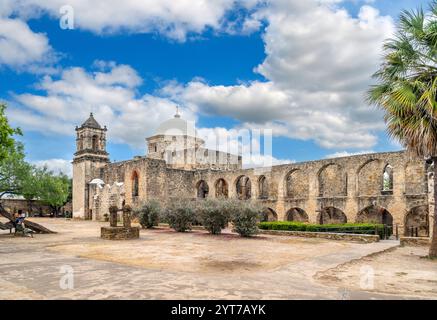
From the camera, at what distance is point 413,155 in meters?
10.0

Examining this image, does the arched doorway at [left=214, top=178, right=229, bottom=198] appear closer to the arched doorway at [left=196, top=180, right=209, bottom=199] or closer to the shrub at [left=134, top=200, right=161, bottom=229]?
the arched doorway at [left=196, top=180, right=209, bottom=199]

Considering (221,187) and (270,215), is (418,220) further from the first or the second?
(221,187)

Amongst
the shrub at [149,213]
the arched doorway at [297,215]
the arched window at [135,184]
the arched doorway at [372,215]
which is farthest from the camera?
the arched window at [135,184]

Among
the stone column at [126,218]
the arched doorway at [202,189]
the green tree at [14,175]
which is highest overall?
the green tree at [14,175]

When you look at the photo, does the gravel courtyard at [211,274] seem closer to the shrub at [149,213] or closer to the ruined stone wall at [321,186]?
the shrub at [149,213]

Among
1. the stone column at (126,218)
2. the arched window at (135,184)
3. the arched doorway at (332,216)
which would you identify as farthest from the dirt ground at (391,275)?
the arched window at (135,184)

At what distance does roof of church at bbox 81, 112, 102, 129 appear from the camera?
126ft

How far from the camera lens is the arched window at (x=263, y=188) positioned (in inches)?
1196

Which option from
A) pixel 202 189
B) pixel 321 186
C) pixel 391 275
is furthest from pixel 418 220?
pixel 202 189

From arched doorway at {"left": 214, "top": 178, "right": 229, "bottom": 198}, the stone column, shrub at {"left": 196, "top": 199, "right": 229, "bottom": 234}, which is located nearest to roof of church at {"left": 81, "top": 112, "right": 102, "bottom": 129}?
arched doorway at {"left": 214, "top": 178, "right": 229, "bottom": 198}

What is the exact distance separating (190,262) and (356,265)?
3998 mm

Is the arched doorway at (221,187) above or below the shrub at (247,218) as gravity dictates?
above
